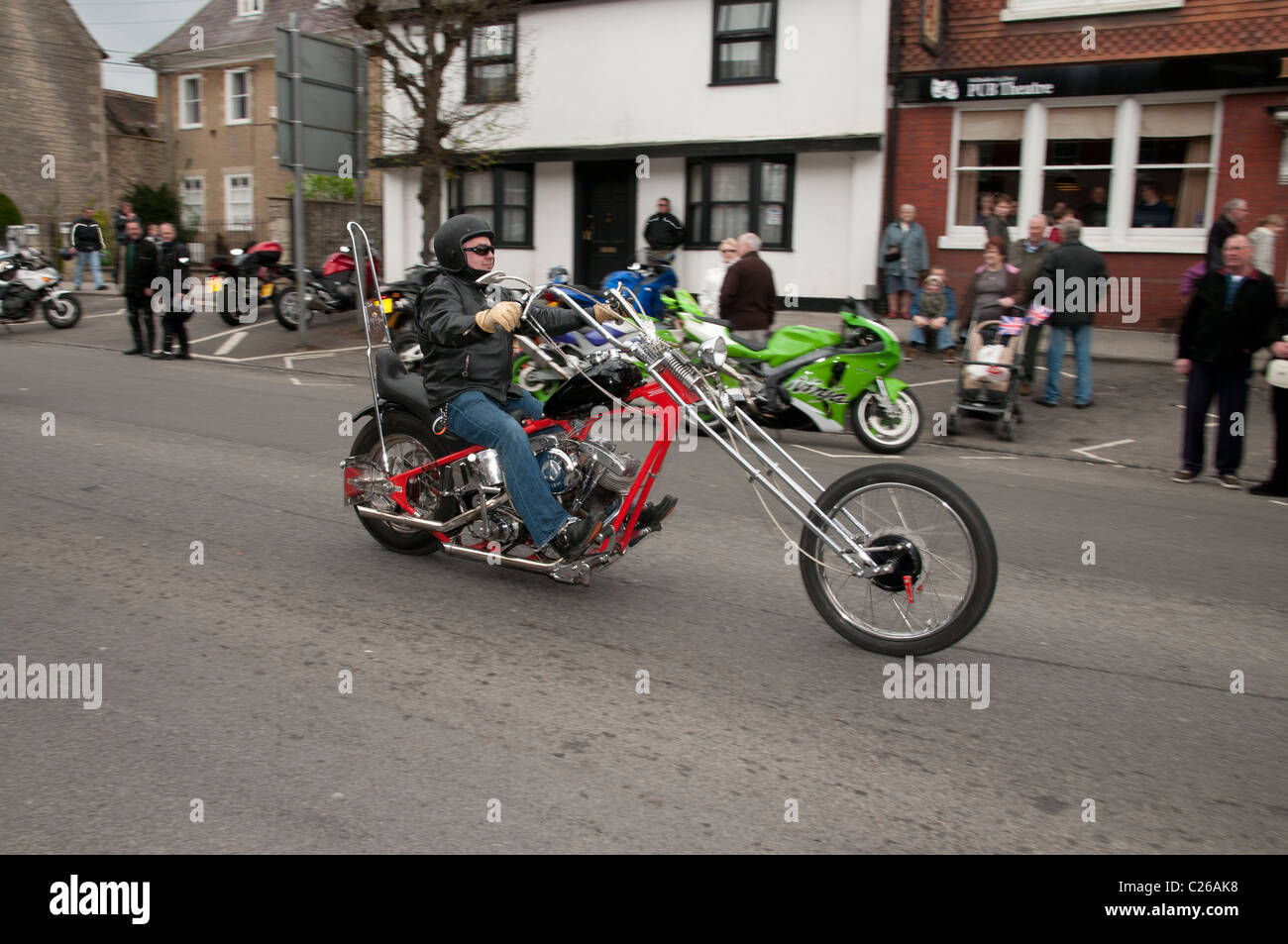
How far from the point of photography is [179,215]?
116 feet

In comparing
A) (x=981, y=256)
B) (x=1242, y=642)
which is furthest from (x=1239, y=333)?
(x=981, y=256)

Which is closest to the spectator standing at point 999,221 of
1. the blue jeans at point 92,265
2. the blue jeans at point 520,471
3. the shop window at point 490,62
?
the shop window at point 490,62

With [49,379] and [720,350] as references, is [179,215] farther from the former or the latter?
[720,350]

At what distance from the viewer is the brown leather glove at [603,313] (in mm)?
5227

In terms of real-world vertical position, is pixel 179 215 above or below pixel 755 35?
below

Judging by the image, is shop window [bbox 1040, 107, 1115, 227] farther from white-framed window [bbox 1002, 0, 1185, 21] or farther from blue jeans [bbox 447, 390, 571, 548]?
blue jeans [bbox 447, 390, 571, 548]

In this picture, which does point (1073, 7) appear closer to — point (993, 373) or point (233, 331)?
point (993, 373)

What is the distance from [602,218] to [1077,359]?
1119 centimetres

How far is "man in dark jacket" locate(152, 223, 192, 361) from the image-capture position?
1628 cm

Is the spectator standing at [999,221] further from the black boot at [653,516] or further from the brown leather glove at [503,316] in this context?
the brown leather glove at [503,316]

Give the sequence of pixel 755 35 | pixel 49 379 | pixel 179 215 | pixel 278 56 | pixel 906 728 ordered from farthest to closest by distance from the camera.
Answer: pixel 179 215 < pixel 755 35 < pixel 278 56 < pixel 49 379 < pixel 906 728

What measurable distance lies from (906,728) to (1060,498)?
198 inches

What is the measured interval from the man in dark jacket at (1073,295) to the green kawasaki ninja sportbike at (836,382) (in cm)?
297

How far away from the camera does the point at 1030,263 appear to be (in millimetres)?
13328
